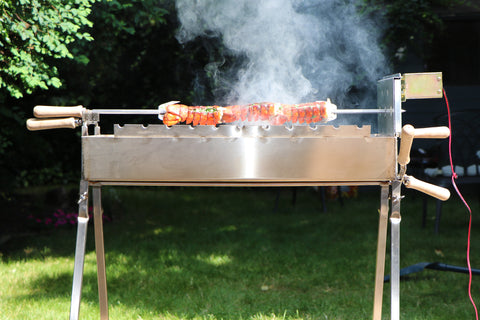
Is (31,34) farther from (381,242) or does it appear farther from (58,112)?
(381,242)

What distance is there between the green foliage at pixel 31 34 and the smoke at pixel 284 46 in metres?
1.41

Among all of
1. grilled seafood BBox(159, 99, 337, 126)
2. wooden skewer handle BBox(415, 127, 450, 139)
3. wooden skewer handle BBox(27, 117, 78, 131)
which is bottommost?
wooden skewer handle BBox(415, 127, 450, 139)

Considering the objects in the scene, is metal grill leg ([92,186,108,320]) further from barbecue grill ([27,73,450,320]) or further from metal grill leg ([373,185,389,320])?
metal grill leg ([373,185,389,320])

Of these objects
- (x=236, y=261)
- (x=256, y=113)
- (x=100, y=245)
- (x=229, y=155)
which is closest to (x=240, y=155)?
(x=229, y=155)

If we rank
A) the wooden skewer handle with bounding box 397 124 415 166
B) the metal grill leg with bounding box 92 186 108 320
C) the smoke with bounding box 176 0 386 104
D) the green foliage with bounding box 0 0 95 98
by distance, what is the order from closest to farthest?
1. the wooden skewer handle with bounding box 397 124 415 166
2. the metal grill leg with bounding box 92 186 108 320
3. the green foliage with bounding box 0 0 95 98
4. the smoke with bounding box 176 0 386 104

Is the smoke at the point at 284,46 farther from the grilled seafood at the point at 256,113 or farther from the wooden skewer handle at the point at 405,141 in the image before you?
the wooden skewer handle at the point at 405,141

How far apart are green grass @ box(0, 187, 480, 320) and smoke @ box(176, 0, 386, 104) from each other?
131 cm

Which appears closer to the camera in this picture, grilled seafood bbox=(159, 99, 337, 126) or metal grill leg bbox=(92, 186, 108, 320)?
A: metal grill leg bbox=(92, 186, 108, 320)

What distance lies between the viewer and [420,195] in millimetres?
6961

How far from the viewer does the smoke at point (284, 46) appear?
4039mm

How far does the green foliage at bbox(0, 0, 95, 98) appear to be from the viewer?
3.03 meters

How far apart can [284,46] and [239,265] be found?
187 cm

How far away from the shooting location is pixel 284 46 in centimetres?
425

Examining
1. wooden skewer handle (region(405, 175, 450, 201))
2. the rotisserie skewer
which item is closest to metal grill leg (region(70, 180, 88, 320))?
the rotisserie skewer
